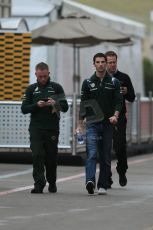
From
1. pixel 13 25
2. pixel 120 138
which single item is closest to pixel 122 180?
pixel 120 138

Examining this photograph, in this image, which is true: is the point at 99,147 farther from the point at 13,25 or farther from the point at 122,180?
the point at 13,25

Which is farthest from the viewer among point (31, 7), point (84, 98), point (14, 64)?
point (31, 7)

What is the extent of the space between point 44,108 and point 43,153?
2.11 feet

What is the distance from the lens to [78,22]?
83.3 feet

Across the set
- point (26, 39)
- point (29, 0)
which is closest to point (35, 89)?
point (26, 39)

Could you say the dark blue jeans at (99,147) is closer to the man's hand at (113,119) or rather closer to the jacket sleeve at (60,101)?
the man's hand at (113,119)

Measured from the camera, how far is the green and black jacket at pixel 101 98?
14008 millimetres

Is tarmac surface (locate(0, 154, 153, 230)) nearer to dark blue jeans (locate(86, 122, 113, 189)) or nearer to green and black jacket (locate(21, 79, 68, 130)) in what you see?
dark blue jeans (locate(86, 122, 113, 189))

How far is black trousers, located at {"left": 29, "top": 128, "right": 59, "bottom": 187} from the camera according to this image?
1430cm

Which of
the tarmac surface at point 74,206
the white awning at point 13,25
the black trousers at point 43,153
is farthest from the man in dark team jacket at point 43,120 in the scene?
the white awning at point 13,25

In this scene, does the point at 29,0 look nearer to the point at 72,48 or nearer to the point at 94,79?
the point at 72,48

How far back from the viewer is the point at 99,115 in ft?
45.8

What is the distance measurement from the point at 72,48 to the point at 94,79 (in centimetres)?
1555

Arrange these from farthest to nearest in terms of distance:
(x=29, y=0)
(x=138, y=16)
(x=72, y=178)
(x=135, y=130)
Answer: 1. (x=138, y=16)
2. (x=29, y=0)
3. (x=135, y=130)
4. (x=72, y=178)
